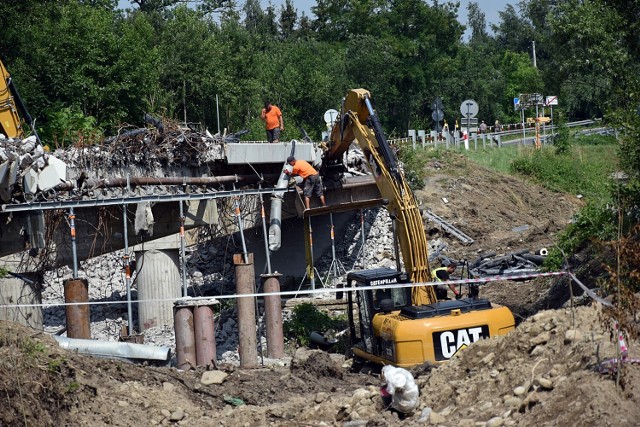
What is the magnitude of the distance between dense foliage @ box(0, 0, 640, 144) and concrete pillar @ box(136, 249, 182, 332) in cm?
319

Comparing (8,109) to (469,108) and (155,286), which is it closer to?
(155,286)

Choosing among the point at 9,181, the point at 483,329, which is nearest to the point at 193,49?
the point at 9,181

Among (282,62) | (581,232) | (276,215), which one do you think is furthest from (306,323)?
(282,62)

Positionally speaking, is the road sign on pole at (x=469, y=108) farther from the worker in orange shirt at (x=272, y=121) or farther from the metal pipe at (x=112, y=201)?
the metal pipe at (x=112, y=201)

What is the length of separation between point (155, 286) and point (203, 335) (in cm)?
456

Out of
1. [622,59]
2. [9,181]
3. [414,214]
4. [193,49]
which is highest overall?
[193,49]

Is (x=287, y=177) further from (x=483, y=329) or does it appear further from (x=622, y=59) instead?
(x=622, y=59)

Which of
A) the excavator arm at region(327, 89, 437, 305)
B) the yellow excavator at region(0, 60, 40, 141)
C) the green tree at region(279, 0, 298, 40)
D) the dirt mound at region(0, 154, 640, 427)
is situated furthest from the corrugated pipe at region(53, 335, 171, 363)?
the green tree at region(279, 0, 298, 40)

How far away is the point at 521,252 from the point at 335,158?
15.9ft

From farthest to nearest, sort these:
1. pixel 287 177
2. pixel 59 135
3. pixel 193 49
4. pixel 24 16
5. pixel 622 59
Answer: pixel 193 49 → pixel 24 16 → pixel 59 135 → pixel 622 59 → pixel 287 177

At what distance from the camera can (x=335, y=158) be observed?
24.1 metres

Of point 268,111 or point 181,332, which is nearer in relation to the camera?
point 181,332

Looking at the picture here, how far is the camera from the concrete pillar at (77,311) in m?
18.2

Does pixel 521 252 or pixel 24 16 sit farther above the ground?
pixel 24 16
